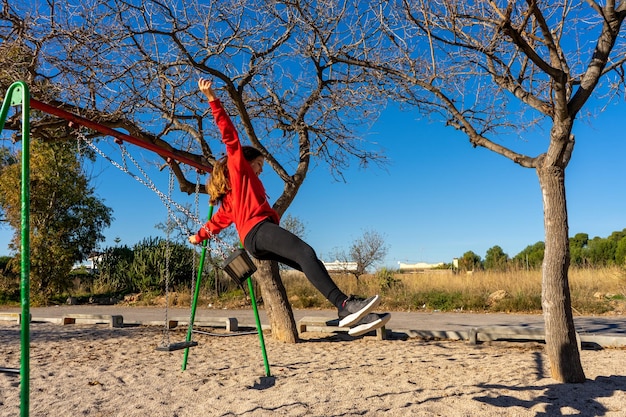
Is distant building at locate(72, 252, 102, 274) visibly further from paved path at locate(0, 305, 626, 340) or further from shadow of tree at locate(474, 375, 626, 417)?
shadow of tree at locate(474, 375, 626, 417)

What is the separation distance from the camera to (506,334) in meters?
7.93

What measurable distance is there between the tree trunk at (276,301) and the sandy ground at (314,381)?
0.74ft

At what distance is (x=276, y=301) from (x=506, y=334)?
3.44 m

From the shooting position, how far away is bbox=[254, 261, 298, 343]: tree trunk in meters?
8.50

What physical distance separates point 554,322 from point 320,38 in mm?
4440

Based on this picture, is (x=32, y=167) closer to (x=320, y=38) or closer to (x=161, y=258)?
(x=161, y=258)

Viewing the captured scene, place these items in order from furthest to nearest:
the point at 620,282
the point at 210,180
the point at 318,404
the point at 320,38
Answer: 1. the point at 620,282
2. the point at 320,38
3. the point at 318,404
4. the point at 210,180

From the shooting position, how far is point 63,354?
759 centimetres

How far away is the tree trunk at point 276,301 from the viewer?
850cm

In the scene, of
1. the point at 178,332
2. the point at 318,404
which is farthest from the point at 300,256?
the point at 178,332

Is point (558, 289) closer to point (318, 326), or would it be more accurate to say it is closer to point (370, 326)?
point (370, 326)

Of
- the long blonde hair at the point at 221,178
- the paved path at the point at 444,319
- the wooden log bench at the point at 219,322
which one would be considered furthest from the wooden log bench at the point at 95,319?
the long blonde hair at the point at 221,178

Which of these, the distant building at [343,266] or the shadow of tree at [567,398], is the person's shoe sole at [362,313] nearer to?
the shadow of tree at [567,398]

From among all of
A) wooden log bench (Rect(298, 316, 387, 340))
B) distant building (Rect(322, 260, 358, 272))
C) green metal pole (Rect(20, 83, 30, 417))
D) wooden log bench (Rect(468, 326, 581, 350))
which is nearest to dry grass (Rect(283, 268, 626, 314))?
distant building (Rect(322, 260, 358, 272))
